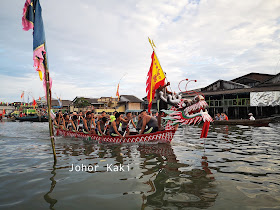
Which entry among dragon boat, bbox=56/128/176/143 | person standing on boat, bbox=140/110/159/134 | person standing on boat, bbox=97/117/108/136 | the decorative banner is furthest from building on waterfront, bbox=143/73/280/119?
dragon boat, bbox=56/128/176/143

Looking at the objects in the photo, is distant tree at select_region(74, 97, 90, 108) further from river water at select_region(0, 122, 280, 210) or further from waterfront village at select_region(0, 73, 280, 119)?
river water at select_region(0, 122, 280, 210)

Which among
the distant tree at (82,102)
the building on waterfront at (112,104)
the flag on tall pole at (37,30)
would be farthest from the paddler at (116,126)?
the distant tree at (82,102)

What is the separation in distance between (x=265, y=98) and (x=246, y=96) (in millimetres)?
3943

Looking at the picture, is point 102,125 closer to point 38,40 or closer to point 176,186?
point 38,40

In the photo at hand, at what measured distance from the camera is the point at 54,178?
4938mm

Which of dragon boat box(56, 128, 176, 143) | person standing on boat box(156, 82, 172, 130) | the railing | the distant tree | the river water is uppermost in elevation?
the distant tree

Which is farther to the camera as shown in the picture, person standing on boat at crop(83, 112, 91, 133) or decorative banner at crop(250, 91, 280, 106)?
decorative banner at crop(250, 91, 280, 106)

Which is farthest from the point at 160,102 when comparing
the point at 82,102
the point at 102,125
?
the point at 82,102

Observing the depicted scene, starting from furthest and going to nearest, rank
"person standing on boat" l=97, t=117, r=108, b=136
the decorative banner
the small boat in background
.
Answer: the decorative banner
the small boat in background
"person standing on boat" l=97, t=117, r=108, b=136

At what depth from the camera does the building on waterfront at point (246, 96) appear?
26.7 m

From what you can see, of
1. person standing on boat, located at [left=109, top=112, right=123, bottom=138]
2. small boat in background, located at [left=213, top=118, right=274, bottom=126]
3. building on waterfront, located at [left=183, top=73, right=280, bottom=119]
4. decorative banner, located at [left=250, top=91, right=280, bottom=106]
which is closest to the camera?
person standing on boat, located at [left=109, top=112, right=123, bottom=138]

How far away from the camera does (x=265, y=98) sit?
26609mm

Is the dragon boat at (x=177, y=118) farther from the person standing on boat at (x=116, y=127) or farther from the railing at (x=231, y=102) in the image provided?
the railing at (x=231, y=102)

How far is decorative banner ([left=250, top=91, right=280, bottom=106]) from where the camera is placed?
26031mm
